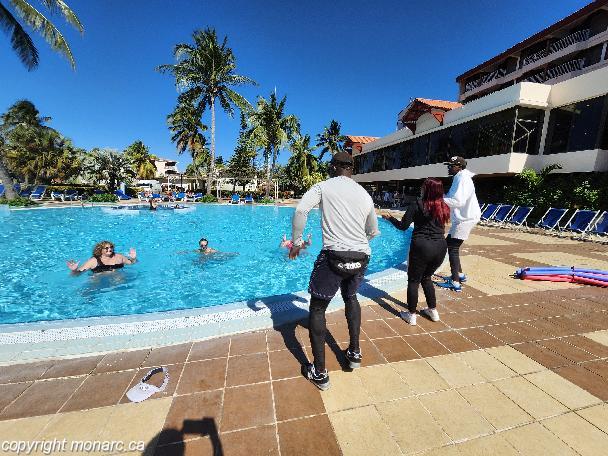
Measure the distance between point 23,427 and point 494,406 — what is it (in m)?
3.47

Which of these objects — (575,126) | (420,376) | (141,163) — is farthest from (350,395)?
(141,163)

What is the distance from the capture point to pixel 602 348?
10.0ft

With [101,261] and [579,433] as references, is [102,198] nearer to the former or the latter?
[101,261]

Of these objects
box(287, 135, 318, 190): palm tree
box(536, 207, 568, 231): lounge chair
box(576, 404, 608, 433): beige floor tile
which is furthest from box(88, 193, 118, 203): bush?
box(536, 207, 568, 231): lounge chair

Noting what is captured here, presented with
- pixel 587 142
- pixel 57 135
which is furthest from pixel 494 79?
pixel 57 135

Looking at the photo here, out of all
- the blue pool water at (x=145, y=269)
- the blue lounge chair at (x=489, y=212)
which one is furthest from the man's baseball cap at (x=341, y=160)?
the blue lounge chair at (x=489, y=212)

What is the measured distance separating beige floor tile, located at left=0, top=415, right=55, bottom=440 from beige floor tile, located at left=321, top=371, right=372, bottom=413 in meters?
2.03

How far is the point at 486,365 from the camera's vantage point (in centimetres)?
271

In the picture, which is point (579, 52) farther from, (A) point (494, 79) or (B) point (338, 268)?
(B) point (338, 268)

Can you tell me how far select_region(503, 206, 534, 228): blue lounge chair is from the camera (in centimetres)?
1389

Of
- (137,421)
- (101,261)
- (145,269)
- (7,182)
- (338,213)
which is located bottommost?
(145,269)

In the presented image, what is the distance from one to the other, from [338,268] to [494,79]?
36.6m

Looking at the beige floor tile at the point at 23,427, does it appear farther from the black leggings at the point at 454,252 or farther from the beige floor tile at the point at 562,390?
the black leggings at the point at 454,252

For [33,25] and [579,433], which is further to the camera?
[33,25]
